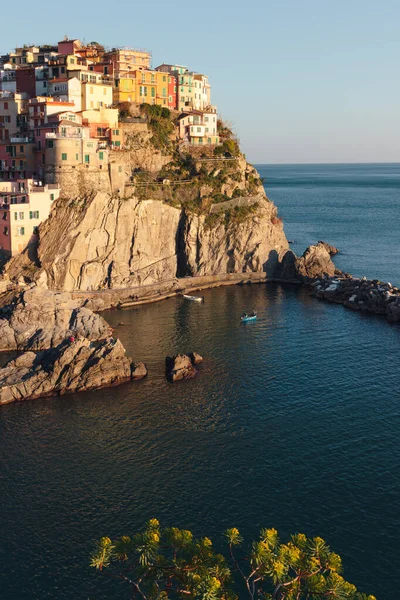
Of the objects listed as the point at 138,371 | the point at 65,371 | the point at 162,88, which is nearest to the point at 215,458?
the point at 138,371

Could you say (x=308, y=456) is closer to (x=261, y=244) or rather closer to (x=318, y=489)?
(x=318, y=489)

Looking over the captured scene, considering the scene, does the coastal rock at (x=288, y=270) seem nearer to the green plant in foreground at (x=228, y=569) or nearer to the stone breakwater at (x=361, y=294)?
the stone breakwater at (x=361, y=294)

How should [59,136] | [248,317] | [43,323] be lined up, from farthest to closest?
[59,136] → [248,317] → [43,323]

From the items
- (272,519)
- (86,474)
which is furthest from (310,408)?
(86,474)

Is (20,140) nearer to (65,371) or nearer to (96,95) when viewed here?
(96,95)

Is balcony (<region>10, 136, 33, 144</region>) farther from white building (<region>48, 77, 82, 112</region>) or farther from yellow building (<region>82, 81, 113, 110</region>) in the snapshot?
yellow building (<region>82, 81, 113, 110</region>)

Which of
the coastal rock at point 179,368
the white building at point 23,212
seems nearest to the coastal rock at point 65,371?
the coastal rock at point 179,368
